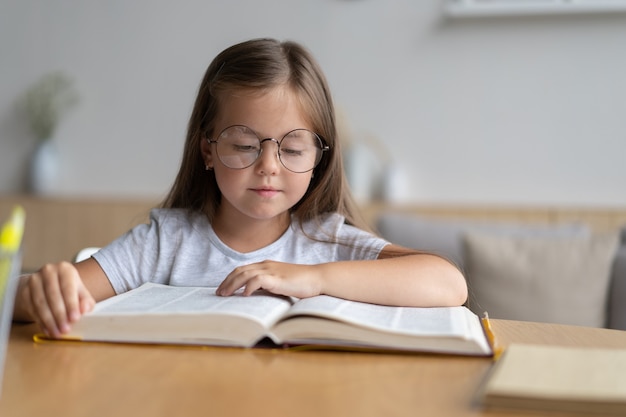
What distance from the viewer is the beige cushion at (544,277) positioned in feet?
8.66

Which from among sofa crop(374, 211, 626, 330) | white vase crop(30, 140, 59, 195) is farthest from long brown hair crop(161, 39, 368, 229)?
white vase crop(30, 140, 59, 195)

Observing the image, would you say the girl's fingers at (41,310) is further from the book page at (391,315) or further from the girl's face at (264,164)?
the girl's face at (264,164)

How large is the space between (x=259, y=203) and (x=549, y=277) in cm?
151

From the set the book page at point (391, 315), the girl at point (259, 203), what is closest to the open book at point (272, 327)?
the book page at point (391, 315)

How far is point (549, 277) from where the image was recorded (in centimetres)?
267

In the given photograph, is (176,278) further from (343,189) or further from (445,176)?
(445,176)

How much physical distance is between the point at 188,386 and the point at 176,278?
775 mm

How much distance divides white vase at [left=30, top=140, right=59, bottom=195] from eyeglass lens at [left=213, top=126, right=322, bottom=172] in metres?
2.48

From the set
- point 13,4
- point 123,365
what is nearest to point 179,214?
point 123,365

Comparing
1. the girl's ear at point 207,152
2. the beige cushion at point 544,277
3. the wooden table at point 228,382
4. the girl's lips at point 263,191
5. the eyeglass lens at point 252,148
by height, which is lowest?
the beige cushion at point 544,277

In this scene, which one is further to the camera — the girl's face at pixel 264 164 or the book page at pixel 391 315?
the girl's face at pixel 264 164

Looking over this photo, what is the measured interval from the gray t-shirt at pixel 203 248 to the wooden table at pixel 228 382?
57 cm

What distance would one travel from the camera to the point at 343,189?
1662mm

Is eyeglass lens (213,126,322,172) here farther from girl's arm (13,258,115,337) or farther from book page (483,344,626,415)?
book page (483,344,626,415)
